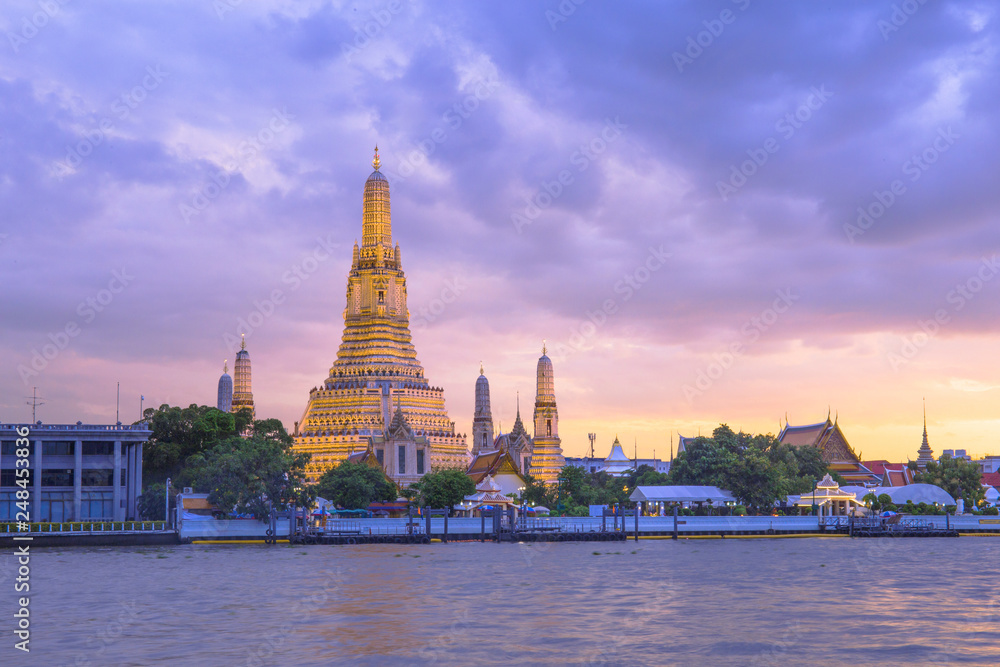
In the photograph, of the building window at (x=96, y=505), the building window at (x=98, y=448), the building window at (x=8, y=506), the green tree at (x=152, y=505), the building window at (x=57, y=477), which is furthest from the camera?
the building window at (x=98, y=448)

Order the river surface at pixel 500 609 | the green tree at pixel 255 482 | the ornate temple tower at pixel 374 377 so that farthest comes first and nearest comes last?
the ornate temple tower at pixel 374 377 < the green tree at pixel 255 482 < the river surface at pixel 500 609

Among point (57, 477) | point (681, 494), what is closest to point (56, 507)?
point (57, 477)

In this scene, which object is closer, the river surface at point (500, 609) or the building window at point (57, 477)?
the river surface at point (500, 609)

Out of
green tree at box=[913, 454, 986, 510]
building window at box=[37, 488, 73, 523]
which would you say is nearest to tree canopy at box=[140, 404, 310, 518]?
building window at box=[37, 488, 73, 523]

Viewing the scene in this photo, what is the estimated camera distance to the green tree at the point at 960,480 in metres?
118

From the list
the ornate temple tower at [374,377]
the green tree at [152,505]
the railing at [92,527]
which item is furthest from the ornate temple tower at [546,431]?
the railing at [92,527]

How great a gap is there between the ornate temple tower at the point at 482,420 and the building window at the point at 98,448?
67833mm

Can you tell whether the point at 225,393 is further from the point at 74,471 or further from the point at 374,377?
the point at 74,471

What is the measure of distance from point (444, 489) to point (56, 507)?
29.2 meters

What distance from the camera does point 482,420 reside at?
159 m

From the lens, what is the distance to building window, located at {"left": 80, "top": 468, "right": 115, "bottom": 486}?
9200 centimetres

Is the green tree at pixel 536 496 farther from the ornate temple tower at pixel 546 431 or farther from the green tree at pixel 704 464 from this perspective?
the ornate temple tower at pixel 546 431

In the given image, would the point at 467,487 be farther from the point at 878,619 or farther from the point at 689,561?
the point at 878,619

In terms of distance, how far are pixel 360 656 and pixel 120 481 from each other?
6200 centimetres
